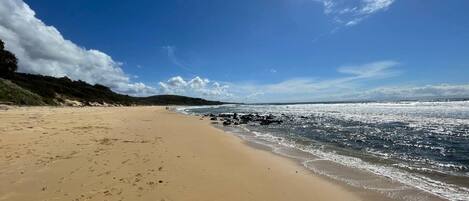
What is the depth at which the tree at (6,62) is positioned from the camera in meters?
55.7

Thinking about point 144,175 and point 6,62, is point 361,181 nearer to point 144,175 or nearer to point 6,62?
point 144,175

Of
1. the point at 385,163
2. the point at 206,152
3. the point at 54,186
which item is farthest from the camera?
the point at 206,152

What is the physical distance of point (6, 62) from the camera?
56.5 meters

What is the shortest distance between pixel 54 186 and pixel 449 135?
2146 centimetres

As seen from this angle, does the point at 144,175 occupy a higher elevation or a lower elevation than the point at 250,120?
lower

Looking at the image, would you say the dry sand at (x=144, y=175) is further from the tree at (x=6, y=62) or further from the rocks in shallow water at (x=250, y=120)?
the tree at (x=6, y=62)

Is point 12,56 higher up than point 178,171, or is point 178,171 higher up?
point 12,56

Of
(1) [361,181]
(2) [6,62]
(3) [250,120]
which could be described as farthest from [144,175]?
(2) [6,62]

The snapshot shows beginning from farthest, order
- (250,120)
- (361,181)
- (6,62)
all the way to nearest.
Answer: (6,62)
(250,120)
(361,181)

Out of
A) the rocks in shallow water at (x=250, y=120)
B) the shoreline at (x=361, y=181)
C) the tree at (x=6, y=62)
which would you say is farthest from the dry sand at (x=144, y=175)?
the tree at (x=6, y=62)

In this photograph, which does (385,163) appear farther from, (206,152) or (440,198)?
(206,152)

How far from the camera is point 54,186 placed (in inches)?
286

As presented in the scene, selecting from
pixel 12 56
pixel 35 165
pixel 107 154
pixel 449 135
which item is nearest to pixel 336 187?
pixel 107 154

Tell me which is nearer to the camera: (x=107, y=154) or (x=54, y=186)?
(x=54, y=186)
